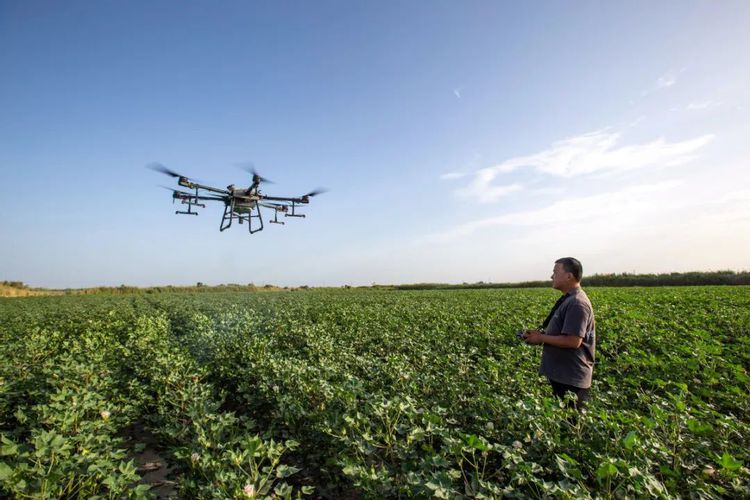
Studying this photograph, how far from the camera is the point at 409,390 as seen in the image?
14.8 feet

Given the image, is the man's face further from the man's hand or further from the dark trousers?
the dark trousers

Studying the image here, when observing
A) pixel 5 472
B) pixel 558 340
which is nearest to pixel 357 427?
pixel 5 472

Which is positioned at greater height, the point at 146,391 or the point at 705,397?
the point at 146,391

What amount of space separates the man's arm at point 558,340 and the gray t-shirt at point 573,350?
0.22 ft

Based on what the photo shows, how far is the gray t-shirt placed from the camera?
4.23 metres

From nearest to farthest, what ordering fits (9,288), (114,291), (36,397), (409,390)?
(409,390)
(36,397)
(9,288)
(114,291)

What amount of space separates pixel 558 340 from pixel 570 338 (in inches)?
5.2

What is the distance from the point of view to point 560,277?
178 inches

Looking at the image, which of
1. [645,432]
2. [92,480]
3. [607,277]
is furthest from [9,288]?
[607,277]

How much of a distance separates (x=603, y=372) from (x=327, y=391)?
20.2 feet

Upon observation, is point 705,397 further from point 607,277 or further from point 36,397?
point 607,277

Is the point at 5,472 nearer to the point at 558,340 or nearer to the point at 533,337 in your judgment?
the point at 533,337

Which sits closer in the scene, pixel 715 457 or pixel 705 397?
pixel 715 457

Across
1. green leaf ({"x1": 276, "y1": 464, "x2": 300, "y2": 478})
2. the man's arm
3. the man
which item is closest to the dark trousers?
the man
